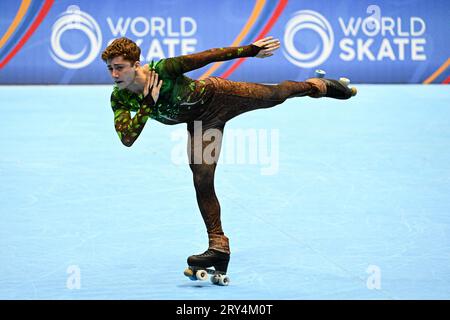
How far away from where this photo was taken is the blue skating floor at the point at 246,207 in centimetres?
698

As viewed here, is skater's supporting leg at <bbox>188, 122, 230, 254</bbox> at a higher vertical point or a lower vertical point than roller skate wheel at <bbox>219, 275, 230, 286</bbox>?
higher

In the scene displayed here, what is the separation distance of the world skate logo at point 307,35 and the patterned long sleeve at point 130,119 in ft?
32.7

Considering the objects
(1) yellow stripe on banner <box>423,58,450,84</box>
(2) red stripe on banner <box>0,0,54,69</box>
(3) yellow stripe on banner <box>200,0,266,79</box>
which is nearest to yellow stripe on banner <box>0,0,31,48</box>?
(2) red stripe on banner <box>0,0,54,69</box>

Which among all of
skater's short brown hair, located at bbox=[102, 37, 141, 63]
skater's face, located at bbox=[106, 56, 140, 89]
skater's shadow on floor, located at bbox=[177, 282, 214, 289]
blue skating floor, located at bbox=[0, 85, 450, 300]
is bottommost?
skater's shadow on floor, located at bbox=[177, 282, 214, 289]

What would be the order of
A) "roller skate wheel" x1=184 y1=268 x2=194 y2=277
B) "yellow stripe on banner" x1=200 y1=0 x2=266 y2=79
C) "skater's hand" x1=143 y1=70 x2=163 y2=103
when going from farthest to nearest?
"yellow stripe on banner" x1=200 y1=0 x2=266 y2=79 → "roller skate wheel" x1=184 y1=268 x2=194 y2=277 → "skater's hand" x1=143 y1=70 x2=163 y2=103

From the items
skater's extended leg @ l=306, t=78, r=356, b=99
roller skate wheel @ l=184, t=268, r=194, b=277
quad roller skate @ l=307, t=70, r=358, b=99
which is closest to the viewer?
roller skate wheel @ l=184, t=268, r=194, b=277

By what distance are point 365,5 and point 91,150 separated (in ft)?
21.3

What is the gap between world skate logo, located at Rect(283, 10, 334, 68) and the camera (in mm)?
16422

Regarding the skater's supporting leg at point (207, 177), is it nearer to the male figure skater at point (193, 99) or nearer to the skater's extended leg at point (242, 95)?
the male figure skater at point (193, 99)

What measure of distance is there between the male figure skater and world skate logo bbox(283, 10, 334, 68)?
9100mm

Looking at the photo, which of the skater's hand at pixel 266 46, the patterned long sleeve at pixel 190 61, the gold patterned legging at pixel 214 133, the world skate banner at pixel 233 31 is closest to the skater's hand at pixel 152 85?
the patterned long sleeve at pixel 190 61

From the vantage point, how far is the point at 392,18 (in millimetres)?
16344

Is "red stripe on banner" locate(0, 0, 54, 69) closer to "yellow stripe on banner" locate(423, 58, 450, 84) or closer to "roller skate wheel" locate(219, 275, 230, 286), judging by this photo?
"yellow stripe on banner" locate(423, 58, 450, 84)

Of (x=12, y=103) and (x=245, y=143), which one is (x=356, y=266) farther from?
(x=12, y=103)
